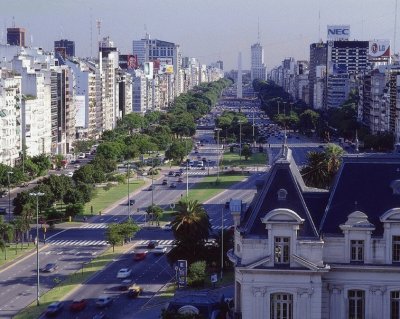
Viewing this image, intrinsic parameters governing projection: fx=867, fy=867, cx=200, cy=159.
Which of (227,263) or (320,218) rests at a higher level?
(320,218)

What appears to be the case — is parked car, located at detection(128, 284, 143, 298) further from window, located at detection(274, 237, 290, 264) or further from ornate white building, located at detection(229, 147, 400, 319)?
window, located at detection(274, 237, 290, 264)

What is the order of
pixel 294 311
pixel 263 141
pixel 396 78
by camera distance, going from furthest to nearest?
pixel 263 141 → pixel 396 78 → pixel 294 311

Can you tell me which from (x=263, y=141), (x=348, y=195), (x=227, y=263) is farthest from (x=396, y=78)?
(x=348, y=195)

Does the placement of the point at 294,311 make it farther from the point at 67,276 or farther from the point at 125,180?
the point at 125,180

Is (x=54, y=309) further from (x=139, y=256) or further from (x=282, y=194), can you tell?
(x=282, y=194)

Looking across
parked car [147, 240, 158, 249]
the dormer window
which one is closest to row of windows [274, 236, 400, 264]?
the dormer window

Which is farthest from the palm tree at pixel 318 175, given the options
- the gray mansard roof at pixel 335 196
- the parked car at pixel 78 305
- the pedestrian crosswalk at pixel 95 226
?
the gray mansard roof at pixel 335 196
